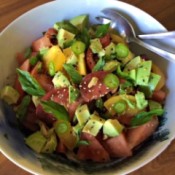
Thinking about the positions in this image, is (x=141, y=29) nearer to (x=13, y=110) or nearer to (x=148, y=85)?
(x=148, y=85)

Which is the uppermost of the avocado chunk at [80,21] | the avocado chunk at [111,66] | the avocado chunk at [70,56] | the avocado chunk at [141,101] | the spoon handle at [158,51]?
the avocado chunk at [80,21]

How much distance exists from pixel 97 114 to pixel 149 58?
238mm

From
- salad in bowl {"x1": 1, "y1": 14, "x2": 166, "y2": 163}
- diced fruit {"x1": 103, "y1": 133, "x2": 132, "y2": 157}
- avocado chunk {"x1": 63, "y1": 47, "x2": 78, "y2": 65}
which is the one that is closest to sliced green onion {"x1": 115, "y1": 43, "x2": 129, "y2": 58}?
salad in bowl {"x1": 1, "y1": 14, "x2": 166, "y2": 163}

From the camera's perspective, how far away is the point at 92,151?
77 centimetres

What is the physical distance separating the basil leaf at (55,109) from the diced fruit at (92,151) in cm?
6

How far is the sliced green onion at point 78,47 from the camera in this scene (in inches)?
33.9

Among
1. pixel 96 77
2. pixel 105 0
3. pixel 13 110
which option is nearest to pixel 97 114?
pixel 96 77

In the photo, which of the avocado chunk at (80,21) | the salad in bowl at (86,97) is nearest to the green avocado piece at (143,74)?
the salad in bowl at (86,97)

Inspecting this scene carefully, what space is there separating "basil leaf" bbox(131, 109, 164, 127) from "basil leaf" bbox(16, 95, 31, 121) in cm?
24

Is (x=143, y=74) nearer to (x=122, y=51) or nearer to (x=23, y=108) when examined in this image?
(x=122, y=51)

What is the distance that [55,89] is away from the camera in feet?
2.68

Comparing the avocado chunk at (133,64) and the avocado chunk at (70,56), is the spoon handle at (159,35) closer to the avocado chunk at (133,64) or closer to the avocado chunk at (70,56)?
the avocado chunk at (133,64)

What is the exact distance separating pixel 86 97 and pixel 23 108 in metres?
0.15

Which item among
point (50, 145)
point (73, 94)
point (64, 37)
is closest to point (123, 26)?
point (64, 37)
